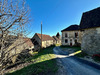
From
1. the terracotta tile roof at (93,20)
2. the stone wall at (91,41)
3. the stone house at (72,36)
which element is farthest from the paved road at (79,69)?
the stone house at (72,36)

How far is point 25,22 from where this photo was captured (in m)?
3.74

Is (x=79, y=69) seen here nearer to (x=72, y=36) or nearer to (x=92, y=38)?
(x=92, y=38)

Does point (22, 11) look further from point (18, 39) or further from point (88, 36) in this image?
point (88, 36)

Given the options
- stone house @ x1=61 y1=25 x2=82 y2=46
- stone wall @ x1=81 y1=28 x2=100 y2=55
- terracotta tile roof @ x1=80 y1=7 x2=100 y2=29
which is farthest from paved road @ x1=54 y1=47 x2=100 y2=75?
stone house @ x1=61 y1=25 x2=82 y2=46

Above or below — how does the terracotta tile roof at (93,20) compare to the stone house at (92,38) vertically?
above

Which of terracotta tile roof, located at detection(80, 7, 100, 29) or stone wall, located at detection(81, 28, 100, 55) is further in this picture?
terracotta tile roof, located at detection(80, 7, 100, 29)

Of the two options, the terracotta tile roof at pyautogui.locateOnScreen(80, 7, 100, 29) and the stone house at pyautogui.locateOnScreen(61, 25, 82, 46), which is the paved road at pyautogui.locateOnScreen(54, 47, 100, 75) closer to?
the terracotta tile roof at pyautogui.locateOnScreen(80, 7, 100, 29)

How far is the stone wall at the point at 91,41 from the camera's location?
798 cm

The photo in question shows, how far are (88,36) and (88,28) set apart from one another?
147cm

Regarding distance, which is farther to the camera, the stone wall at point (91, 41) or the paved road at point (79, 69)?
the stone wall at point (91, 41)

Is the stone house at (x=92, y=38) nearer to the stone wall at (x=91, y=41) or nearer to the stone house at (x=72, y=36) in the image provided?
the stone wall at (x=91, y=41)

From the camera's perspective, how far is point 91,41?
341 inches

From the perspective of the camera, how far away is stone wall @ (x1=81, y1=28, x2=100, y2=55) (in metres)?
7.98

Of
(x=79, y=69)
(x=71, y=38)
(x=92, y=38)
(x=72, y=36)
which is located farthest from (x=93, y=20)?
(x=71, y=38)
